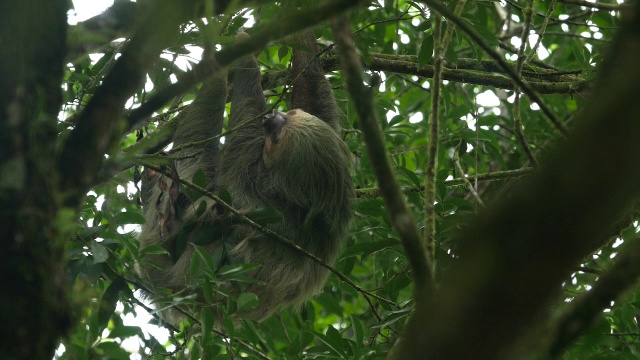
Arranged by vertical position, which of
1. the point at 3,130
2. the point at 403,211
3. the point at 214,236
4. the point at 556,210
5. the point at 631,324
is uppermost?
the point at 556,210

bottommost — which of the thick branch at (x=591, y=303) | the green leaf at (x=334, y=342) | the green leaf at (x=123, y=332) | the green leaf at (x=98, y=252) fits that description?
the green leaf at (x=334, y=342)

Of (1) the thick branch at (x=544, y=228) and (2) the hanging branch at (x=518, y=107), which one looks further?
(2) the hanging branch at (x=518, y=107)

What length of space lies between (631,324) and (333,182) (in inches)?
109

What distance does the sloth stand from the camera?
6.43 meters

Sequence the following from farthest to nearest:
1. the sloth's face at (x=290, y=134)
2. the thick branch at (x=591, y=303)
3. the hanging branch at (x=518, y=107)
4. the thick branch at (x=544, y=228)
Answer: the sloth's face at (x=290, y=134) → the hanging branch at (x=518, y=107) → the thick branch at (x=591, y=303) → the thick branch at (x=544, y=228)

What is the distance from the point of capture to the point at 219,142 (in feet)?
24.7

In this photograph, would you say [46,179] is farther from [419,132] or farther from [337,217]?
[419,132]

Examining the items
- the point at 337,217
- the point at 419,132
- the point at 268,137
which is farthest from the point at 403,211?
the point at 419,132

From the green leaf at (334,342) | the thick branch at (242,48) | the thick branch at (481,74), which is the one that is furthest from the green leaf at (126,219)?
the thick branch at (481,74)

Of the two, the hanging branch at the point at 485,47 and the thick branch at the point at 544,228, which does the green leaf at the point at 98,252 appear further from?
the thick branch at the point at 544,228

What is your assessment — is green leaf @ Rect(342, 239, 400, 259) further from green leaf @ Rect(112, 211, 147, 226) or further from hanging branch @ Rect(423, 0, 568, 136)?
hanging branch @ Rect(423, 0, 568, 136)

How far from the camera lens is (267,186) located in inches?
274

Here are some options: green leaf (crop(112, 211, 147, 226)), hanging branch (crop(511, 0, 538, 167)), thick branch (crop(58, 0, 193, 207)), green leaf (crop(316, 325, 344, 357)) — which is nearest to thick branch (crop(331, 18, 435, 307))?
thick branch (crop(58, 0, 193, 207))

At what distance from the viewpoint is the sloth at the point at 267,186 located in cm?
643
